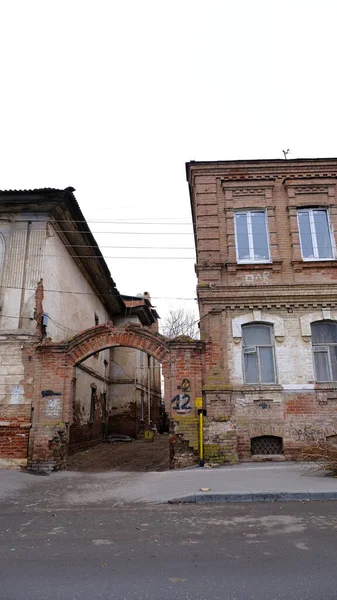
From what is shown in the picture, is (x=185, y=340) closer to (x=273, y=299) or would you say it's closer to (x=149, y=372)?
(x=273, y=299)

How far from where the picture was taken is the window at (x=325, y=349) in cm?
1231

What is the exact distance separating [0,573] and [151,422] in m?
23.6

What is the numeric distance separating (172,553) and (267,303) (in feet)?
29.0

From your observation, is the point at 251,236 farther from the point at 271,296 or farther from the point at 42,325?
the point at 42,325

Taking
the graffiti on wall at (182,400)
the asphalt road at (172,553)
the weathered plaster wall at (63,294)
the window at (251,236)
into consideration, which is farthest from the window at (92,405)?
the asphalt road at (172,553)

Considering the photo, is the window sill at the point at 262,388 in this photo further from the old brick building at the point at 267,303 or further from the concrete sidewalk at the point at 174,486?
the concrete sidewalk at the point at 174,486

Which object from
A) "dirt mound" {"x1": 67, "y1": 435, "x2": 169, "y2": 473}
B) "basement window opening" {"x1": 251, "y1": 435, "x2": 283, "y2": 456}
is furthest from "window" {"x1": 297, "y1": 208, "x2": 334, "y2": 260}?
"dirt mound" {"x1": 67, "y1": 435, "x2": 169, "y2": 473}

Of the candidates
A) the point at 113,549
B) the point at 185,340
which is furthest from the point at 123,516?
the point at 185,340

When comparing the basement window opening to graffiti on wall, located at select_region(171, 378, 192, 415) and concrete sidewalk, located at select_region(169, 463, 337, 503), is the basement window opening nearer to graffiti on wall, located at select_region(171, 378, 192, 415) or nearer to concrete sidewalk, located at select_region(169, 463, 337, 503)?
concrete sidewalk, located at select_region(169, 463, 337, 503)

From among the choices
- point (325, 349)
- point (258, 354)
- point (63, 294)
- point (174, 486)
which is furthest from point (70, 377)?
point (325, 349)

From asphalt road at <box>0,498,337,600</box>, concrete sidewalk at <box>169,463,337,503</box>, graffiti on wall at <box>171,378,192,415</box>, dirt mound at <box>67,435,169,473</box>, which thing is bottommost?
asphalt road at <box>0,498,337,600</box>

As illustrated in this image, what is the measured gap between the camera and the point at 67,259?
612 inches

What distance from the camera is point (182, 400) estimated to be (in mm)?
11664

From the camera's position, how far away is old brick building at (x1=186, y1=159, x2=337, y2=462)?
11.8m
